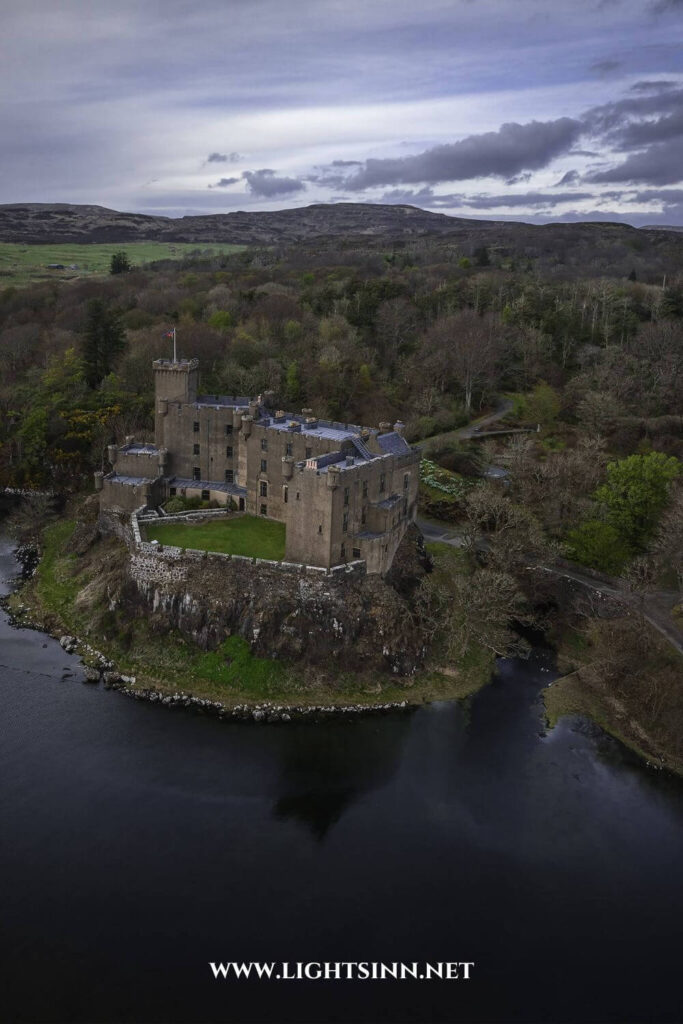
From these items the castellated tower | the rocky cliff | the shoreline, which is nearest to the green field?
the castellated tower

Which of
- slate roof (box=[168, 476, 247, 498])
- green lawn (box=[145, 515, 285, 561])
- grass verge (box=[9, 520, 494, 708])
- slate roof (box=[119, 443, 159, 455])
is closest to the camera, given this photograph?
grass verge (box=[9, 520, 494, 708])

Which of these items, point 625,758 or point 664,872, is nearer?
point 664,872

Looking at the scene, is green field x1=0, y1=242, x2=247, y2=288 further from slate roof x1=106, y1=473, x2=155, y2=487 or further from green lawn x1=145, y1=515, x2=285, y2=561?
green lawn x1=145, y1=515, x2=285, y2=561

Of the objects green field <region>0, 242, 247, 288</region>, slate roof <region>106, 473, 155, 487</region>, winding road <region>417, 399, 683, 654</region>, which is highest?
green field <region>0, 242, 247, 288</region>

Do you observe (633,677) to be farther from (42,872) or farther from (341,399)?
(341,399)

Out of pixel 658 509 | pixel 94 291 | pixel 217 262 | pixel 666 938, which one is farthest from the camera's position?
pixel 217 262

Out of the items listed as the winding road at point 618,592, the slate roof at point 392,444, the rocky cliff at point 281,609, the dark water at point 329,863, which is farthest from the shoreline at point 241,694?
the slate roof at point 392,444

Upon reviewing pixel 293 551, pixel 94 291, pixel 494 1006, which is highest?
pixel 94 291

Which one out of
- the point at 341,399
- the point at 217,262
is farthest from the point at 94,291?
the point at 341,399
